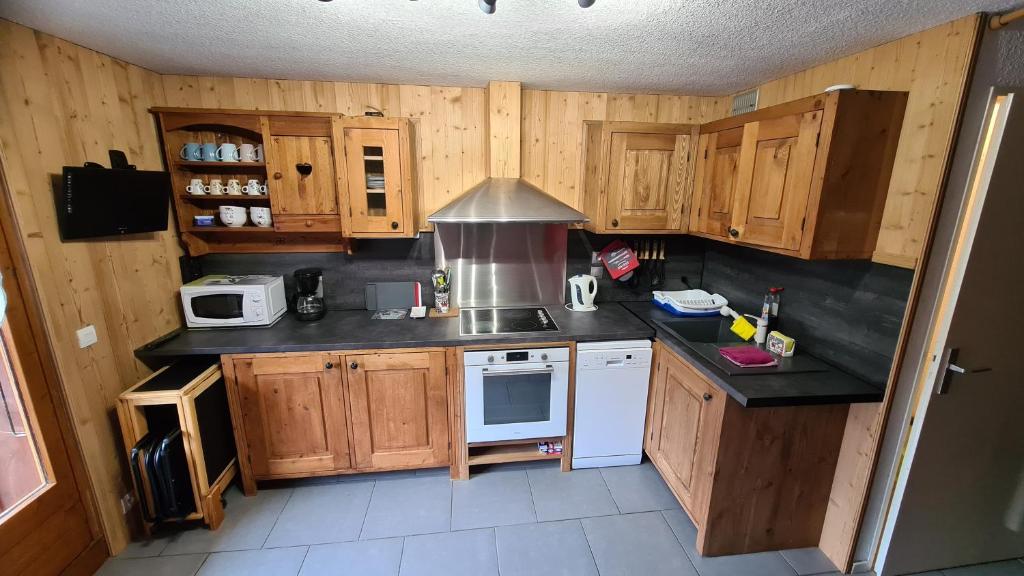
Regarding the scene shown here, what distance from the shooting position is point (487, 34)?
1.62 m

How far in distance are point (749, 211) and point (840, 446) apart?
1.17m

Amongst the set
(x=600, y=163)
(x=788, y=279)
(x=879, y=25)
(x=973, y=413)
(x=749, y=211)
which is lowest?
(x=973, y=413)

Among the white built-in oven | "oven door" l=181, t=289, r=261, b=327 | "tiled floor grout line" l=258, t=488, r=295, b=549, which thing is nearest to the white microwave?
"oven door" l=181, t=289, r=261, b=327

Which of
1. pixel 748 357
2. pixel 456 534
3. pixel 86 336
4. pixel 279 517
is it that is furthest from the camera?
pixel 279 517

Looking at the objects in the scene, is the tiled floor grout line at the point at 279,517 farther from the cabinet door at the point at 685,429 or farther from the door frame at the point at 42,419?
the cabinet door at the point at 685,429

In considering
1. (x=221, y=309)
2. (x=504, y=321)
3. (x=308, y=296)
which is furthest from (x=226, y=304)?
(x=504, y=321)

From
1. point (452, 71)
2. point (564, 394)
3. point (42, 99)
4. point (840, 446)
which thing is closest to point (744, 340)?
point (840, 446)

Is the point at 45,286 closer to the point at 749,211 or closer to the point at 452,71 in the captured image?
the point at 452,71

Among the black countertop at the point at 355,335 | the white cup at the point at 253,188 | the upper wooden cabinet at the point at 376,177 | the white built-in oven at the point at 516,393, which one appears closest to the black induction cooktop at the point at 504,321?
the black countertop at the point at 355,335

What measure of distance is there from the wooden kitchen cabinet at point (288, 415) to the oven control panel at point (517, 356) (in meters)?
0.75

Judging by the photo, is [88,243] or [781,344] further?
[781,344]

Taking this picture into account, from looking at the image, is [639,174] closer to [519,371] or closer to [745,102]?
[745,102]

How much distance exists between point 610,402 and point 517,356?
66 cm

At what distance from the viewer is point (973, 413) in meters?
1.59
